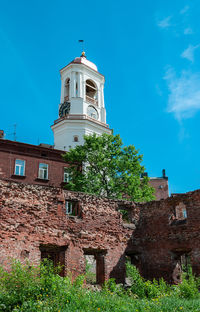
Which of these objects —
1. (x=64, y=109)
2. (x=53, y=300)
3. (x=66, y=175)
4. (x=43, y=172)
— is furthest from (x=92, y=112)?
(x=53, y=300)

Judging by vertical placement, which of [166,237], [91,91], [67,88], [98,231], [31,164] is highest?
[91,91]

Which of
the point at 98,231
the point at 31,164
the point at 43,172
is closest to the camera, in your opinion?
the point at 98,231

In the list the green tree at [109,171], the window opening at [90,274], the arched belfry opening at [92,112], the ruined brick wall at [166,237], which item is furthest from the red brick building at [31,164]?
the ruined brick wall at [166,237]

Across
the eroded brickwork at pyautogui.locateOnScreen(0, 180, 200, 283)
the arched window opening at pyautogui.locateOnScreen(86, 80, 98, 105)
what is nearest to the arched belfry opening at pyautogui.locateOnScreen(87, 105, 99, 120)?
the arched window opening at pyautogui.locateOnScreen(86, 80, 98, 105)

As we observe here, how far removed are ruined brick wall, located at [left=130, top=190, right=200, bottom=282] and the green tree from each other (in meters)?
6.73

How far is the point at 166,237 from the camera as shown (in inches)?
587

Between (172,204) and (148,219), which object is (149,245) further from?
(172,204)

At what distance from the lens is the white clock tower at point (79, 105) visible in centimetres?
3159

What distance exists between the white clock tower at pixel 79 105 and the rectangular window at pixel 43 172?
154 inches

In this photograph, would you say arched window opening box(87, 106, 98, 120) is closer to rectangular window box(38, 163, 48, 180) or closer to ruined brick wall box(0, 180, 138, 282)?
rectangular window box(38, 163, 48, 180)

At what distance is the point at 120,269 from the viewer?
47.8 feet

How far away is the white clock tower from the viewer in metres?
31.6

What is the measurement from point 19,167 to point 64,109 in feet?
32.8

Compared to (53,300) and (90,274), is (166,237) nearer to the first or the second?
(90,274)
